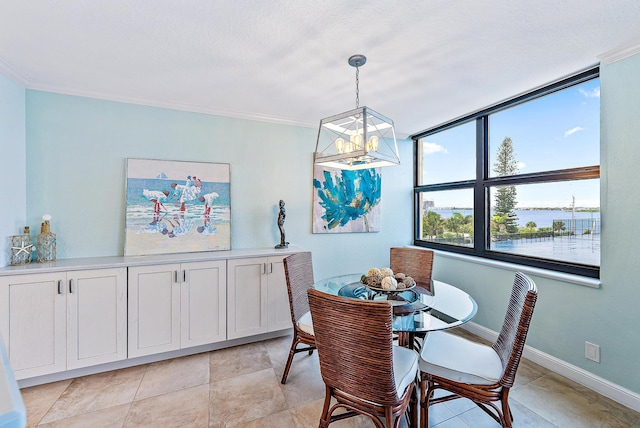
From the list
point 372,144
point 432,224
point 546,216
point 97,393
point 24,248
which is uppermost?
point 372,144

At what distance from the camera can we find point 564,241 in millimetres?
2580

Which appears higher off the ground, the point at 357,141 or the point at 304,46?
the point at 304,46

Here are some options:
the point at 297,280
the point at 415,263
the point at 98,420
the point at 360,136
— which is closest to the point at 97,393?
the point at 98,420

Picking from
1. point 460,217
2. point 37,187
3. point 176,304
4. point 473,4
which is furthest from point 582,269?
point 37,187

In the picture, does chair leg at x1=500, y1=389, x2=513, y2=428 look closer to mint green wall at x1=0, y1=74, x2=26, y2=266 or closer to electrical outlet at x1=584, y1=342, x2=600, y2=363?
electrical outlet at x1=584, y1=342, x2=600, y2=363

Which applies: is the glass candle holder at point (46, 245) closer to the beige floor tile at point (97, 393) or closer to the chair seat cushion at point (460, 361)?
the beige floor tile at point (97, 393)

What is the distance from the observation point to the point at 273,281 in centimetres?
303

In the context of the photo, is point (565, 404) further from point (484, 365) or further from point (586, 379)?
point (484, 365)

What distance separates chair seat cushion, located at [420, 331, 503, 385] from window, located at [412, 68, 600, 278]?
137 cm

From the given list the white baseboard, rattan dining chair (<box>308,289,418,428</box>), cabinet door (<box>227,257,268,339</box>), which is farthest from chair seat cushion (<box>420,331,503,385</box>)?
cabinet door (<box>227,257,268,339</box>)

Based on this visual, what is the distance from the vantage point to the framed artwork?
12.1 feet

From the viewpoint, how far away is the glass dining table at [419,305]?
5.51ft

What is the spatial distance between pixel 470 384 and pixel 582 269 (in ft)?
5.42

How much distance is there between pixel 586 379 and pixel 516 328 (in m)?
1.37
